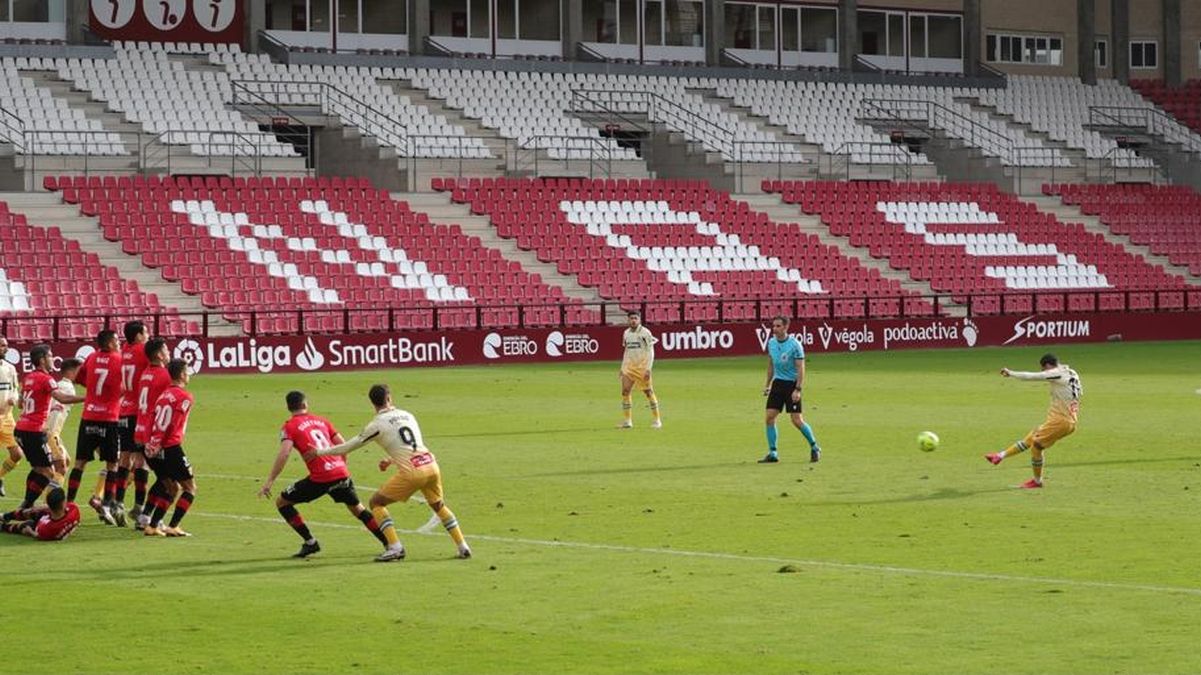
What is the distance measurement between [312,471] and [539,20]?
52313 millimetres

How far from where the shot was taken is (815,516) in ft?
65.7

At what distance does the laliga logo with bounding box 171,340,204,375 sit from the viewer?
4247 cm

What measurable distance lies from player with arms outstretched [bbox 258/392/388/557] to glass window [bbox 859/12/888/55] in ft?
197

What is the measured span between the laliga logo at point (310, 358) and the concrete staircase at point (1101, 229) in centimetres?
3131

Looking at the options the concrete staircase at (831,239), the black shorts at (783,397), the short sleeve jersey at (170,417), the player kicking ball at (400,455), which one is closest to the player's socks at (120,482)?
the short sleeve jersey at (170,417)

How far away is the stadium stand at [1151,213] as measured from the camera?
66.2m

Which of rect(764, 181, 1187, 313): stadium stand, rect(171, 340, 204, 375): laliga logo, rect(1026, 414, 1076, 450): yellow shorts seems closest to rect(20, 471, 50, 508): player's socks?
rect(1026, 414, 1076, 450): yellow shorts

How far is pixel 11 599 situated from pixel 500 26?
53.2 metres

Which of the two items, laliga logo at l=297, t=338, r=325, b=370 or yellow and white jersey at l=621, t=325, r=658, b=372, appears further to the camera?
laliga logo at l=297, t=338, r=325, b=370

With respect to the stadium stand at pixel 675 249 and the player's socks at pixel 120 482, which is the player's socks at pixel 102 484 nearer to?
the player's socks at pixel 120 482

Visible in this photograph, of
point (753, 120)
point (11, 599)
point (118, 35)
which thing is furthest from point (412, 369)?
point (11, 599)

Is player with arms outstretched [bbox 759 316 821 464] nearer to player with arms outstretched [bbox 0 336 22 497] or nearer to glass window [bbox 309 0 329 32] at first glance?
player with arms outstretched [bbox 0 336 22 497]

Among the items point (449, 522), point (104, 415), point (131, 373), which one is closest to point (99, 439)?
point (104, 415)

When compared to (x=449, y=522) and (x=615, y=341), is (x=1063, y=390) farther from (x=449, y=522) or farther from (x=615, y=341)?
(x=615, y=341)
